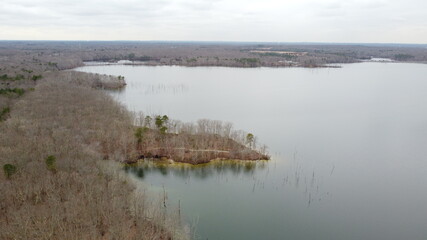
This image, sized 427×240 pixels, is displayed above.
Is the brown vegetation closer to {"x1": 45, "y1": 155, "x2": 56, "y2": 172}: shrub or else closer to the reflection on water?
{"x1": 45, "y1": 155, "x2": 56, "y2": 172}: shrub

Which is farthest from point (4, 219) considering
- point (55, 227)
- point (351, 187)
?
point (351, 187)

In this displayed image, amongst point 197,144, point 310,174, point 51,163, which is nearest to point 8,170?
point 51,163

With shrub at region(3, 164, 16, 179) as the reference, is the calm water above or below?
below

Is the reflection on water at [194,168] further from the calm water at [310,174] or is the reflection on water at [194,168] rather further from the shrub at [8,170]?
the shrub at [8,170]

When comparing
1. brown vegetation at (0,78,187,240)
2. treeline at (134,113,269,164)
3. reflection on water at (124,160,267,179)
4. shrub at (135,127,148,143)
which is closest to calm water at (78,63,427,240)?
reflection on water at (124,160,267,179)

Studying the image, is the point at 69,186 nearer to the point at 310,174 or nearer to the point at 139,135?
the point at 139,135

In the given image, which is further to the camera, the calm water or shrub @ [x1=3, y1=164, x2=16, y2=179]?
the calm water

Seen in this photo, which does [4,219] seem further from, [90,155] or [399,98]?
[399,98]

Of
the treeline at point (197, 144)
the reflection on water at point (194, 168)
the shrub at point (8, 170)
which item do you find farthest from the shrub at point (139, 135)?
the shrub at point (8, 170)
